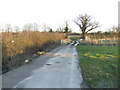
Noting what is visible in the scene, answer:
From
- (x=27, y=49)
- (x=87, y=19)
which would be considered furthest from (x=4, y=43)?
(x=87, y=19)

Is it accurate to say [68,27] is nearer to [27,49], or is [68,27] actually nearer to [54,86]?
[27,49]

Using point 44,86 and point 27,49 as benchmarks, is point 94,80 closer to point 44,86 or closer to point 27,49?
point 44,86

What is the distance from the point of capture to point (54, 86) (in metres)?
4.85

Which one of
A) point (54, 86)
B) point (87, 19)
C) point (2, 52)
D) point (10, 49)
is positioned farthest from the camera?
point (87, 19)

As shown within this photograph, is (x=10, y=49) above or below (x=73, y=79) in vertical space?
above

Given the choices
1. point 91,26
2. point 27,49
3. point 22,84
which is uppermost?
point 91,26

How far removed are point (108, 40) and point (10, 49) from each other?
20.3 metres

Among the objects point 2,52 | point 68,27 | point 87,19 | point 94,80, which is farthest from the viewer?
point 68,27

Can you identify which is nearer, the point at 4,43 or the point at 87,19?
the point at 4,43

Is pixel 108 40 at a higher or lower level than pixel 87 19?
lower

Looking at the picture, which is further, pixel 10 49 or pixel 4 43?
pixel 10 49

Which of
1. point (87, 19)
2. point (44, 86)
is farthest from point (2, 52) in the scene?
point (87, 19)

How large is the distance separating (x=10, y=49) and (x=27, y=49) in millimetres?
3007

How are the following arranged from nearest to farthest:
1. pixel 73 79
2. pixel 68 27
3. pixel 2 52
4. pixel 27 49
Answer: pixel 73 79 → pixel 2 52 → pixel 27 49 → pixel 68 27
